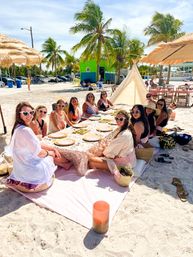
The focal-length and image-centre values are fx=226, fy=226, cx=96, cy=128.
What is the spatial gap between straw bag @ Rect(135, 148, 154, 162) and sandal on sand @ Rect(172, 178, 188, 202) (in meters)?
0.72

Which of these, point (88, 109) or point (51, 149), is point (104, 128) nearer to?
point (51, 149)

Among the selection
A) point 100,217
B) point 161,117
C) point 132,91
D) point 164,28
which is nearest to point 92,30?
point 164,28

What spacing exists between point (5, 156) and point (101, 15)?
869 inches

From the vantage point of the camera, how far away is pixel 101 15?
2264cm

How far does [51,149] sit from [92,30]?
21.5 m

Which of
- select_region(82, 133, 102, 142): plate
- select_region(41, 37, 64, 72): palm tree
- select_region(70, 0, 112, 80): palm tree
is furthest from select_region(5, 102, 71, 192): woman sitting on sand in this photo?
select_region(41, 37, 64, 72): palm tree

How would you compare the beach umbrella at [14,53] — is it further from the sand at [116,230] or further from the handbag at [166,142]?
the handbag at [166,142]

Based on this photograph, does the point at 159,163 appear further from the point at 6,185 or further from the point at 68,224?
the point at 6,185

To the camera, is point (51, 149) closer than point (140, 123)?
Yes

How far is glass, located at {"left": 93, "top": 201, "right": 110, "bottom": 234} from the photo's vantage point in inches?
101

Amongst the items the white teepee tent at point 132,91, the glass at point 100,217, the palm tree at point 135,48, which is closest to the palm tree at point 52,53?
the palm tree at point 135,48

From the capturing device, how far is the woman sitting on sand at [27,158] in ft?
10.0

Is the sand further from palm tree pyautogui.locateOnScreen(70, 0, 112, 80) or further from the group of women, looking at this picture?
palm tree pyautogui.locateOnScreen(70, 0, 112, 80)

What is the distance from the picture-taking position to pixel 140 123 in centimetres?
434
